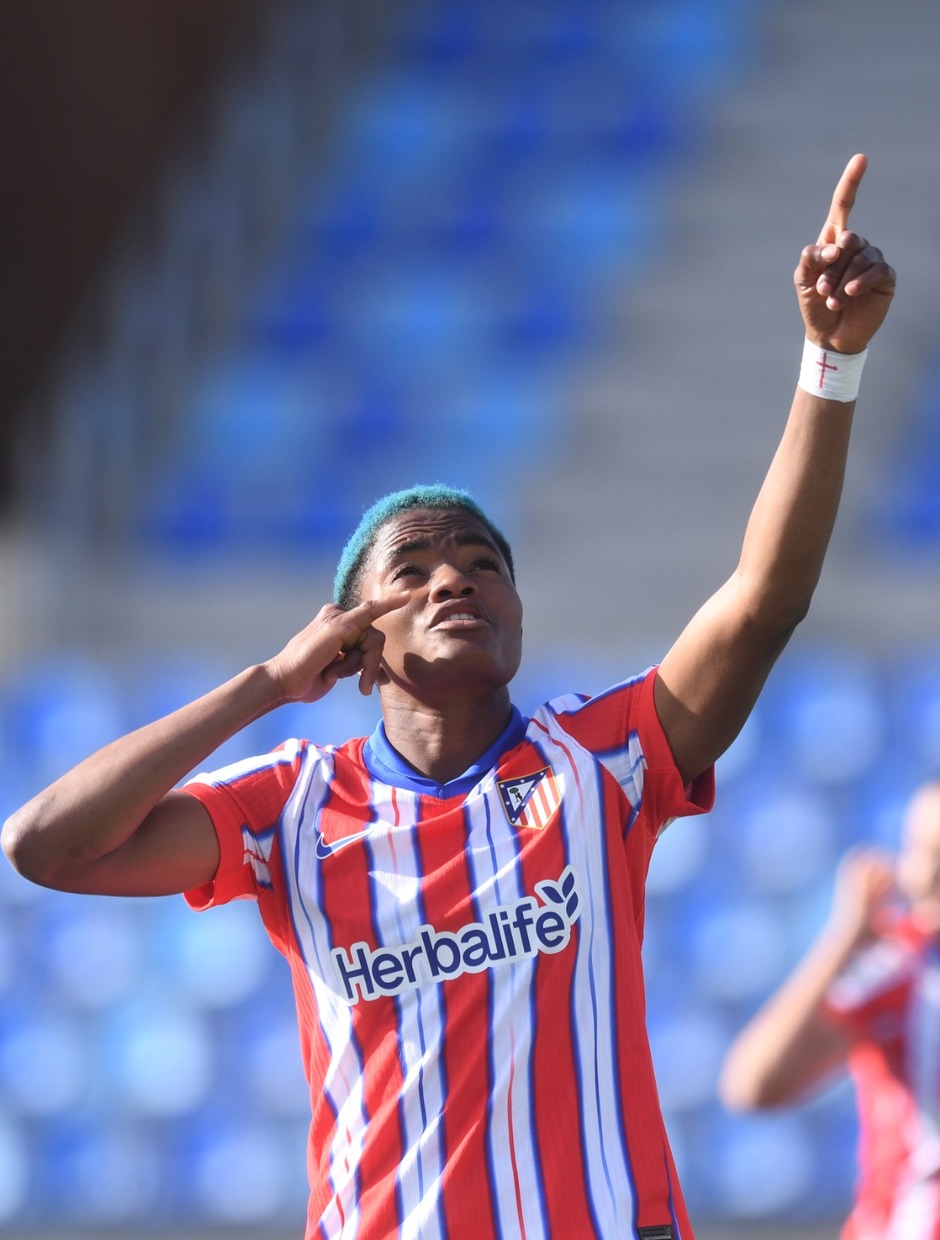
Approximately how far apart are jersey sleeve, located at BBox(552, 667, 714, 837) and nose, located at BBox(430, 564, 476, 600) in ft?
0.89

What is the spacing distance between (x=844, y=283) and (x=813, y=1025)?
1.93 meters

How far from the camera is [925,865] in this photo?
382 centimetres

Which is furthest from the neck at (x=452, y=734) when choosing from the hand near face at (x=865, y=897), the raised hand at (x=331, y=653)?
the hand near face at (x=865, y=897)

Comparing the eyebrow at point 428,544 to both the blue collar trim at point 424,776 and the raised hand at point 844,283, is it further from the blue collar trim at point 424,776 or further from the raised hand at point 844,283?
the raised hand at point 844,283

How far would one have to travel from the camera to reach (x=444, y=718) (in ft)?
8.87

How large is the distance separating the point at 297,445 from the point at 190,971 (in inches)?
183

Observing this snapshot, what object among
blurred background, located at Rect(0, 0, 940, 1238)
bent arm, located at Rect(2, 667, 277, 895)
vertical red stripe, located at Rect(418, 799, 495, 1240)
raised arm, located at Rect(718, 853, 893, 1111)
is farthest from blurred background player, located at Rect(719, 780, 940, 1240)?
blurred background, located at Rect(0, 0, 940, 1238)

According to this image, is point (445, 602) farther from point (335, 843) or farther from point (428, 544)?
point (335, 843)

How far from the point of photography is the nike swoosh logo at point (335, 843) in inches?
98.6

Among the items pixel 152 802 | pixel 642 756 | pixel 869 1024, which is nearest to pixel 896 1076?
pixel 869 1024

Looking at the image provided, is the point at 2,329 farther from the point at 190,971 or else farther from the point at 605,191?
the point at 190,971

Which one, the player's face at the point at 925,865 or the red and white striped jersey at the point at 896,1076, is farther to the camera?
the player's face at the point at 925,865

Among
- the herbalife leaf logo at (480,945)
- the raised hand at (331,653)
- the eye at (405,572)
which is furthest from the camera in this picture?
the eye at (405,572)

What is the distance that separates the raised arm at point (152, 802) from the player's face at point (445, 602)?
8 centimetres
